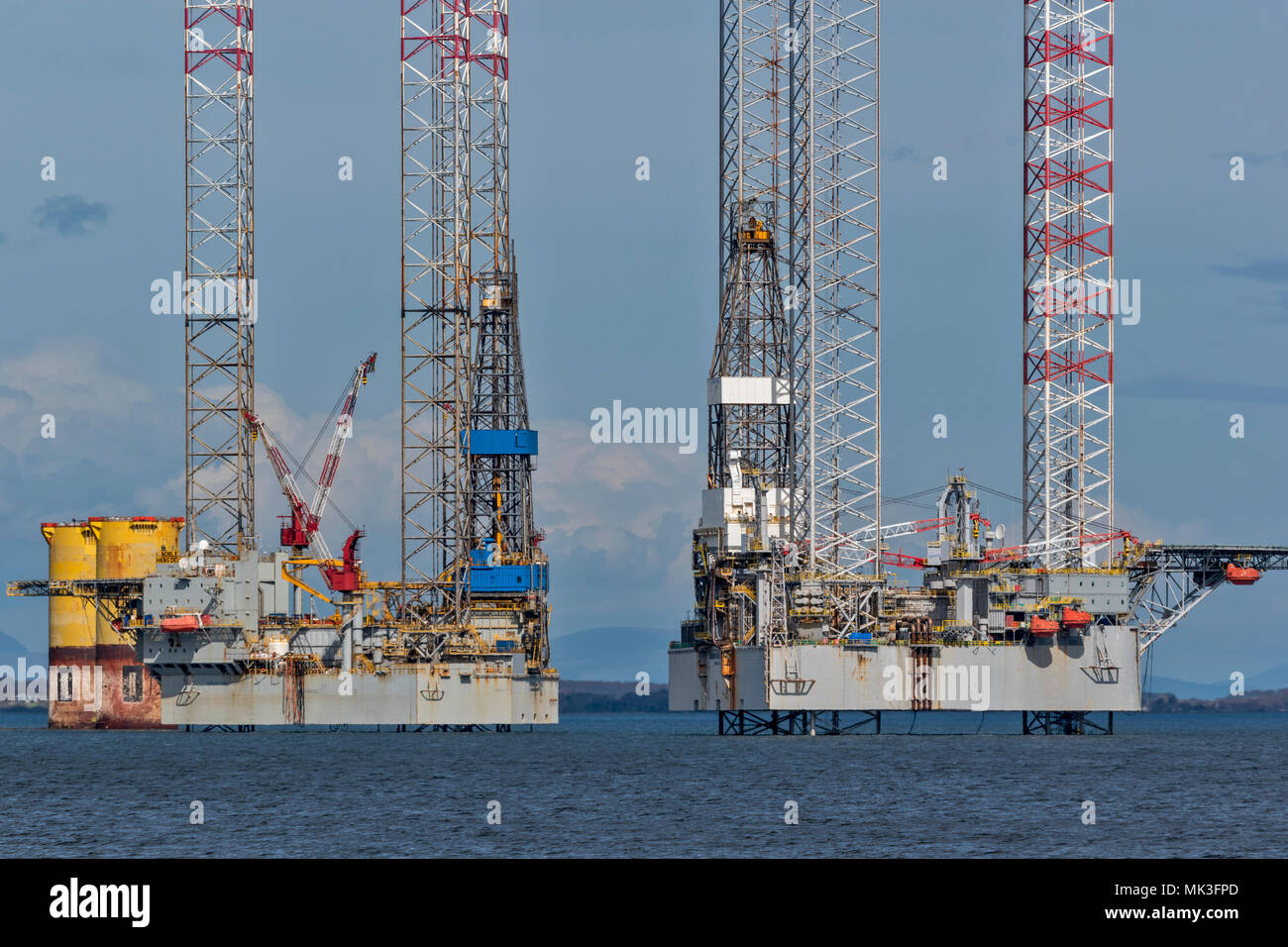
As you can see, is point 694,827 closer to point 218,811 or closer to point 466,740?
point 218,811

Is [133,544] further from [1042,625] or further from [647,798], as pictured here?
[647,798]

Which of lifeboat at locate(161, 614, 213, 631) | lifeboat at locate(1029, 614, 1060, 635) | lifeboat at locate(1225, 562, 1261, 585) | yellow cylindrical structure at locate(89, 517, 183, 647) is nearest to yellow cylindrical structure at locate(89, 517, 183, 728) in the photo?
yellow cylindrical structure at locate(89, 517, 183, 647)

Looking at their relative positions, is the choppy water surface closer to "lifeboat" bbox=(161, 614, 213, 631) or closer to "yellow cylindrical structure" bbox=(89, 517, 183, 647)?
"lifeboat" bbox=(161, 614, 213, 631)

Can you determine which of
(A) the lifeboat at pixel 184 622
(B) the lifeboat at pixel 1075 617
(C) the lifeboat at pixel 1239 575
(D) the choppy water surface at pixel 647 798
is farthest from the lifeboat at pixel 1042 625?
(A) the lifeboat at pixel 184 622

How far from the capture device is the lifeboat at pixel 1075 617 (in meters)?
104

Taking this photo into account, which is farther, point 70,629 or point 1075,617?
point 70,629

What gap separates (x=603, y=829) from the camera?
191 ft

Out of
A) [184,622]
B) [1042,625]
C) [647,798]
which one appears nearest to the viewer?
[647,798]

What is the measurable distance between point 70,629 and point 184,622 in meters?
20.2

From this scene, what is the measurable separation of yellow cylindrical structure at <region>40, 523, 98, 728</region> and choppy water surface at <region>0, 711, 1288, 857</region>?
63.3 ft

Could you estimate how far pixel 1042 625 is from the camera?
4104 inches

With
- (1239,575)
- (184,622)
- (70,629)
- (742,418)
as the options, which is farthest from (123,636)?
(1239,575)
